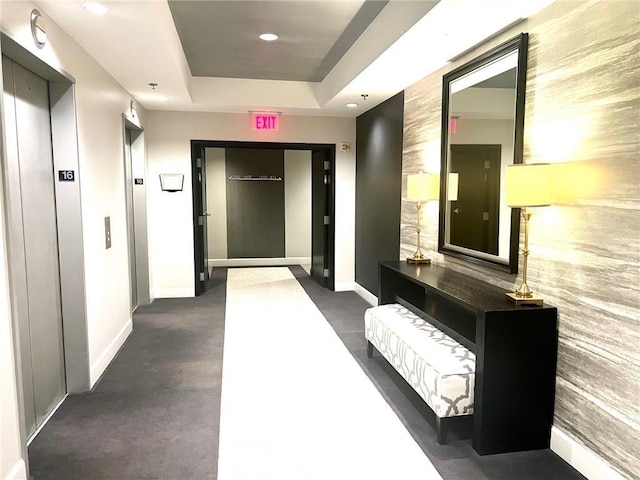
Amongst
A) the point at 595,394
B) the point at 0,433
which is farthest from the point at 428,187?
the point at 0,433

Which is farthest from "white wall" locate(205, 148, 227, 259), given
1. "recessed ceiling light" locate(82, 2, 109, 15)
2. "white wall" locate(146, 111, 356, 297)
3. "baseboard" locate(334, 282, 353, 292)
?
"recessed ceiling light" locate(82, 2, 109, 15)

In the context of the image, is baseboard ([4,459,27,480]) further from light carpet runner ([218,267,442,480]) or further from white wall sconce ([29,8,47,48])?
white wall sconce ([29,8,47,48])

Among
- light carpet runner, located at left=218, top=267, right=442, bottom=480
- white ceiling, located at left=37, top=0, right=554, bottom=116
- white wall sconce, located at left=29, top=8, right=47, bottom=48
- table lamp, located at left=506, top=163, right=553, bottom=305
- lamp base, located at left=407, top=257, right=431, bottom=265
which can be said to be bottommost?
light carpet runner, located at left=218, top=267, right=442, bottom=480

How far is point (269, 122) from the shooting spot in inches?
245

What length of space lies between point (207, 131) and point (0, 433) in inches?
185

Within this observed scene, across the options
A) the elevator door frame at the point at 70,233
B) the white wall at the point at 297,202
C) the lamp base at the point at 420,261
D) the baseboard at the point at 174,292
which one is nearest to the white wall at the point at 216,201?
the white wall at the point at 297,202

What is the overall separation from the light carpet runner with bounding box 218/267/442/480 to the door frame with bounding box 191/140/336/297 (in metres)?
1.77

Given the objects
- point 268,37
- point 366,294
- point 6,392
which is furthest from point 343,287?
point 6,392

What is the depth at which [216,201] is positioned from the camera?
28.6 ft

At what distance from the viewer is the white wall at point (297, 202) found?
29.2ft

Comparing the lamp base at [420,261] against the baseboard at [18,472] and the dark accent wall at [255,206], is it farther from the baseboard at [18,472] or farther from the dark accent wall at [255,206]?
the dark accent wall at [255,206]

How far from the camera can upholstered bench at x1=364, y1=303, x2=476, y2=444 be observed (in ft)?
8.16

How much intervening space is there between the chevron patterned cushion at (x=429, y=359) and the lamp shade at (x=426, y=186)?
100cm

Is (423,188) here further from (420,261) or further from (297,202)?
(297,202)
